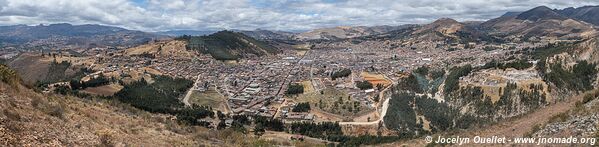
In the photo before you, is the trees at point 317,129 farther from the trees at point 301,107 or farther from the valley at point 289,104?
the trees at point 301,107

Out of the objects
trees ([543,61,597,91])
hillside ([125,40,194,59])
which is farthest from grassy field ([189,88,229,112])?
hillside ([125,40,194,59])

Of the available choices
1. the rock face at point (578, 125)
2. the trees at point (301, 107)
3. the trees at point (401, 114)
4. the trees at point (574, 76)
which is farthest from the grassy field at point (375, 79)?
the rock face at point (578, 125)

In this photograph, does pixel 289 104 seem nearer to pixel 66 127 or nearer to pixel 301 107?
pixel 301 107

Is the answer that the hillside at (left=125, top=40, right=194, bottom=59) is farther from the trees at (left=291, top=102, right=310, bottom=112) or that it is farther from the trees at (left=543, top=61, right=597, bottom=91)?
the trees at (left=543, top=61, right=597, bottom=91)

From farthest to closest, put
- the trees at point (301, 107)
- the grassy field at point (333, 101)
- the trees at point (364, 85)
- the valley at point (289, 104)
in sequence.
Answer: the trees at point (364, 85) → the trees at point (301, 107) → the grassy field at point (333, 101) → the valley at point (289, 104)

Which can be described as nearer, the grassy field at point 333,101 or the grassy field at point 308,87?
the grassy field at point 333,101

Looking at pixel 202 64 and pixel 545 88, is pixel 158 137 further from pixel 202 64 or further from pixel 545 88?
pixel 202 64

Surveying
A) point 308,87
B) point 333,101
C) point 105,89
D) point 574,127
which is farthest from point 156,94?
point 574,127

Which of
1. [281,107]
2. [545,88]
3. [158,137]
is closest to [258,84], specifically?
[281,107]
